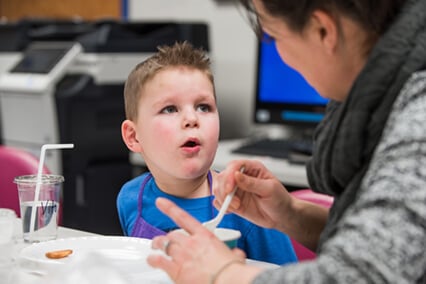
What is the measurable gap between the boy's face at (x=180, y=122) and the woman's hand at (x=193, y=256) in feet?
1.37

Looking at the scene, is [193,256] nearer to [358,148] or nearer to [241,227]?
[358,148]

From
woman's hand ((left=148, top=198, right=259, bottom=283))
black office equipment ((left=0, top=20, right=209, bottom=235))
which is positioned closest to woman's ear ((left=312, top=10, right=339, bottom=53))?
woman's hand ((left=148, top=198, right=259, bottom=283))

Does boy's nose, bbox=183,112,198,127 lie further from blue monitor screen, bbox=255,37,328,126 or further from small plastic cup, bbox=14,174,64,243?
blue monitor screen, bbox=255,37,328,126

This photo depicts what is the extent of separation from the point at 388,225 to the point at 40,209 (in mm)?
803

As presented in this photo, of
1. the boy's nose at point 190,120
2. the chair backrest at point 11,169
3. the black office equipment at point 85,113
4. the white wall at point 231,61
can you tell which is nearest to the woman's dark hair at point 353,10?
the boy's nose at point 190,120

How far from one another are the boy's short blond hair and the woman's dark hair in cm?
56

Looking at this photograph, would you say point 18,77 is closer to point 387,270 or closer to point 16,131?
point 16,131

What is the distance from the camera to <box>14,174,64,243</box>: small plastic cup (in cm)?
124

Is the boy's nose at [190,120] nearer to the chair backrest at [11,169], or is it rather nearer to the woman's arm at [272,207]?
the woman's arm at [272,207]

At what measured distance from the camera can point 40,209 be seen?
124 centimetres

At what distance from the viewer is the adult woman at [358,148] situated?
0.62 meters

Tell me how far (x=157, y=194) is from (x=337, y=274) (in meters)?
0.74

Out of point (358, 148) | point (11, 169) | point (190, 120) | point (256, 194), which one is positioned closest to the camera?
point (358, 148)

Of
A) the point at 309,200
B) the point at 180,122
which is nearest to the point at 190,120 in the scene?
the point at 180,122
